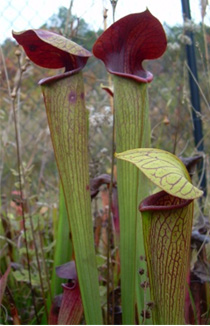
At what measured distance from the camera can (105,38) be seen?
0.66m

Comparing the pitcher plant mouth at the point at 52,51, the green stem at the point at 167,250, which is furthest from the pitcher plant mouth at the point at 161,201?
the pitcher plant mouth at the point at 52,51

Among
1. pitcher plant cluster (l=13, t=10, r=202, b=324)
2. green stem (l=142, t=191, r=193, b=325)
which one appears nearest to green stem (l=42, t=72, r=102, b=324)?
pitcher plant cluster (l=13, t=10, r=202, b=324)

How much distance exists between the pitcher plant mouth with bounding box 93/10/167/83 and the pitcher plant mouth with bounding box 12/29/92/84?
0.04 metres

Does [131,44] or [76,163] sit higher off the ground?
[131,44]

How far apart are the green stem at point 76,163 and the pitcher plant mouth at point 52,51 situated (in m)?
0.02

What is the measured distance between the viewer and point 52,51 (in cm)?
70

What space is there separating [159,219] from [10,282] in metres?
0.80

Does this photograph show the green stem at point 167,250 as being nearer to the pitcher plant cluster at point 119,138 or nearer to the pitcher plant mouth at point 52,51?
the pitcher plant cluster at point 119,138

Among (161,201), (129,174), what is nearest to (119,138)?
(129,174)

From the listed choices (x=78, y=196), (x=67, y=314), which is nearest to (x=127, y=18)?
(x=78, y=196)

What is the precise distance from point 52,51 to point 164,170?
33 centimetres

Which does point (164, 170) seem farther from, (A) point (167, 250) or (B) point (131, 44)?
(B) point (131, 44)

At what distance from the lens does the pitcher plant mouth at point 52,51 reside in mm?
623

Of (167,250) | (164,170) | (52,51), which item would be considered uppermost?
(52,51)
